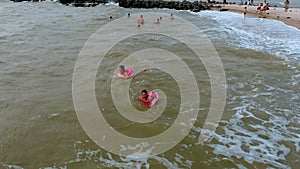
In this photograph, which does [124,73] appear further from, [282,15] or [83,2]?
[83,2]

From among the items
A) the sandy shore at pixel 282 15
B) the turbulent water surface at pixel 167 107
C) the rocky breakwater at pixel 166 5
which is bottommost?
the turbulent water surface at pixel 167 107

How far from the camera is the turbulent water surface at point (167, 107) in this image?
9.00 meters

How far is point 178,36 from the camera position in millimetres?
22641

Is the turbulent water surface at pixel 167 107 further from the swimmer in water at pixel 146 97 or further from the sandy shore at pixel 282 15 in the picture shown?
the sandy shore at pixel 282 15

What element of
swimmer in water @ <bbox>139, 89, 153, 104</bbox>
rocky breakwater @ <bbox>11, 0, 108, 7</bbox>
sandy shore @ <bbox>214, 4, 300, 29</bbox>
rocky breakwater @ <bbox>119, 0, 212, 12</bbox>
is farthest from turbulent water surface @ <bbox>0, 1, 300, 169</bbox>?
rocky breakwater @ <bbox>11, 0, 108, 7</bbox>

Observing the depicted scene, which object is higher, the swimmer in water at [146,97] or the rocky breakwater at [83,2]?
the rocky breakwater at [83,2]

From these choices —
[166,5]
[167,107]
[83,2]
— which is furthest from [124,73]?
[83,2]

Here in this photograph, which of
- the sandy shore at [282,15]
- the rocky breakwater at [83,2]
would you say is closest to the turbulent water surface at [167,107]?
the sandy shore at [282,15]

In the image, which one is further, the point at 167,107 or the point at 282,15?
the point at 282,15

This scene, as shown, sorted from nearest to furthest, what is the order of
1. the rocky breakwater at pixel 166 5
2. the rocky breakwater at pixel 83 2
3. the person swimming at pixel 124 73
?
the person swimming at pixel 124 73 → the rocky breakwater at pixel 166 5 → the rocky breakwater at pixel 83 2

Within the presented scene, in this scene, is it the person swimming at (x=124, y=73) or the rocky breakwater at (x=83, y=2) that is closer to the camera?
the person swimming at (x=124, y=73)

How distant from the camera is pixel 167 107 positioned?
467 inches

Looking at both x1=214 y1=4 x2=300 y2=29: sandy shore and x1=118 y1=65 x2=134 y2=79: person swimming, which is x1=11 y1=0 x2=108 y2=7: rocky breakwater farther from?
x1=118 y1=65 x2=134 y2=79: person swimming

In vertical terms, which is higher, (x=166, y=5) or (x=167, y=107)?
(x=166, y=5)
